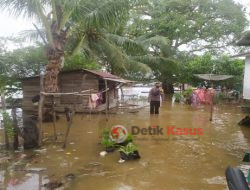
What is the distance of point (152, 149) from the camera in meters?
7.02

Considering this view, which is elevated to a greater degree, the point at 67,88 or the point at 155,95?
the point at 67,88

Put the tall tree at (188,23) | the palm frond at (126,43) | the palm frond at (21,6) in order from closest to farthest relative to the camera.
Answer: the palm frond at (21,6) < the palm frond at (126,43) < the tall tree at (188,23)

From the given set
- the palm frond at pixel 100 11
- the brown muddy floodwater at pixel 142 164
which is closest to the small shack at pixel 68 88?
the palm frond at pixel 100 11

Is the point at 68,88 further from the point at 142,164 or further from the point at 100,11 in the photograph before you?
the point at 142,164

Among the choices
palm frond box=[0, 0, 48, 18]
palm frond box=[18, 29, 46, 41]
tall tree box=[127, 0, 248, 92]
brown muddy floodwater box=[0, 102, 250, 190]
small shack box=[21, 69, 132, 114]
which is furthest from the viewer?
tall tree box=[127, 0, 248, 92]

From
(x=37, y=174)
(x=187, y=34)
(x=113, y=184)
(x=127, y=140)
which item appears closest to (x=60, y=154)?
(x=37, y=174)

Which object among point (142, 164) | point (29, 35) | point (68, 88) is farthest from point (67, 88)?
point (142, 164)

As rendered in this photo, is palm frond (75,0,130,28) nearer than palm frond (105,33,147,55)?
Yes

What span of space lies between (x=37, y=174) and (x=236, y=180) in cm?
447

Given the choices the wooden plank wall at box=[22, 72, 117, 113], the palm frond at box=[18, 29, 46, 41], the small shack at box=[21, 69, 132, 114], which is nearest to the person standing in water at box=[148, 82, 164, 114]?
the small shack at box=[21, 69, 132, 114]

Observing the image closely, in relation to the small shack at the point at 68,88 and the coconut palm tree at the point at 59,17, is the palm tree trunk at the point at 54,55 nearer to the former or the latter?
the coconut palm tree at the point at 59,17

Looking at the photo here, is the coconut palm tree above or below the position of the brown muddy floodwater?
above

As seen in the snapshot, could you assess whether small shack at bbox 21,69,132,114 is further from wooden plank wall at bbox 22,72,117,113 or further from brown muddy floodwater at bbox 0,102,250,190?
brown muddy floodwater at bbox 0,102,250,190

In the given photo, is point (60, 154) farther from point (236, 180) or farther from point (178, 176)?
point (236, 180)
